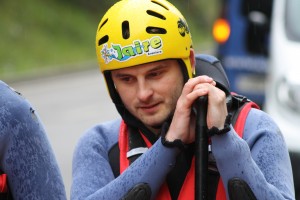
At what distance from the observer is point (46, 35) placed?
1096 inches

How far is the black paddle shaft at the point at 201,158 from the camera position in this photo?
3268mm

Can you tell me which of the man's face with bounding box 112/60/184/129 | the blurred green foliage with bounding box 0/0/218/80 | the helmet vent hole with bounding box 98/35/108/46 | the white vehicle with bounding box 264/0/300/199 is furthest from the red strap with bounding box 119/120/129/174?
the blurred green foliage with bounding box 0/0/218/80

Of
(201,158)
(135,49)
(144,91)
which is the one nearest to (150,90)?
(144,91)

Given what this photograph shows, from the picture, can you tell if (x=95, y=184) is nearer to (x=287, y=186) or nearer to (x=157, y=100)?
(x=157, y=100)

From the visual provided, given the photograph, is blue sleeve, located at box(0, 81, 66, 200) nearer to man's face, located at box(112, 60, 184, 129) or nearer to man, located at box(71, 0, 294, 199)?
man, located at box(71, 0, 294, 199)

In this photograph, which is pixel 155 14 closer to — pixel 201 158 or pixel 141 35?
pixel 141 35

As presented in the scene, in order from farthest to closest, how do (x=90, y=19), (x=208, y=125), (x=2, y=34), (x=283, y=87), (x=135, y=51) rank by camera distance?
(x=90, y=19), (x=2, y=34), (x=283, y=87), (x=135, y=51), (x=208, y=125)

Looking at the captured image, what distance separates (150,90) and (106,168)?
13.5 inches

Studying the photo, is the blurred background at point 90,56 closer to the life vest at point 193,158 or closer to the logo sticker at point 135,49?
the life vest at point 193,158

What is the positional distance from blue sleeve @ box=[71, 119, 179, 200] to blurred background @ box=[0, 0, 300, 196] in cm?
352

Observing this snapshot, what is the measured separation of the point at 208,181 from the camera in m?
3.44

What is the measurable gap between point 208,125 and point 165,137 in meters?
0.18

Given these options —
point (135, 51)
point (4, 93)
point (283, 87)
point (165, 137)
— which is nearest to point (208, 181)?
point (165, 137)

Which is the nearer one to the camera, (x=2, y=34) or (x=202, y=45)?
(x=2, y=34)
